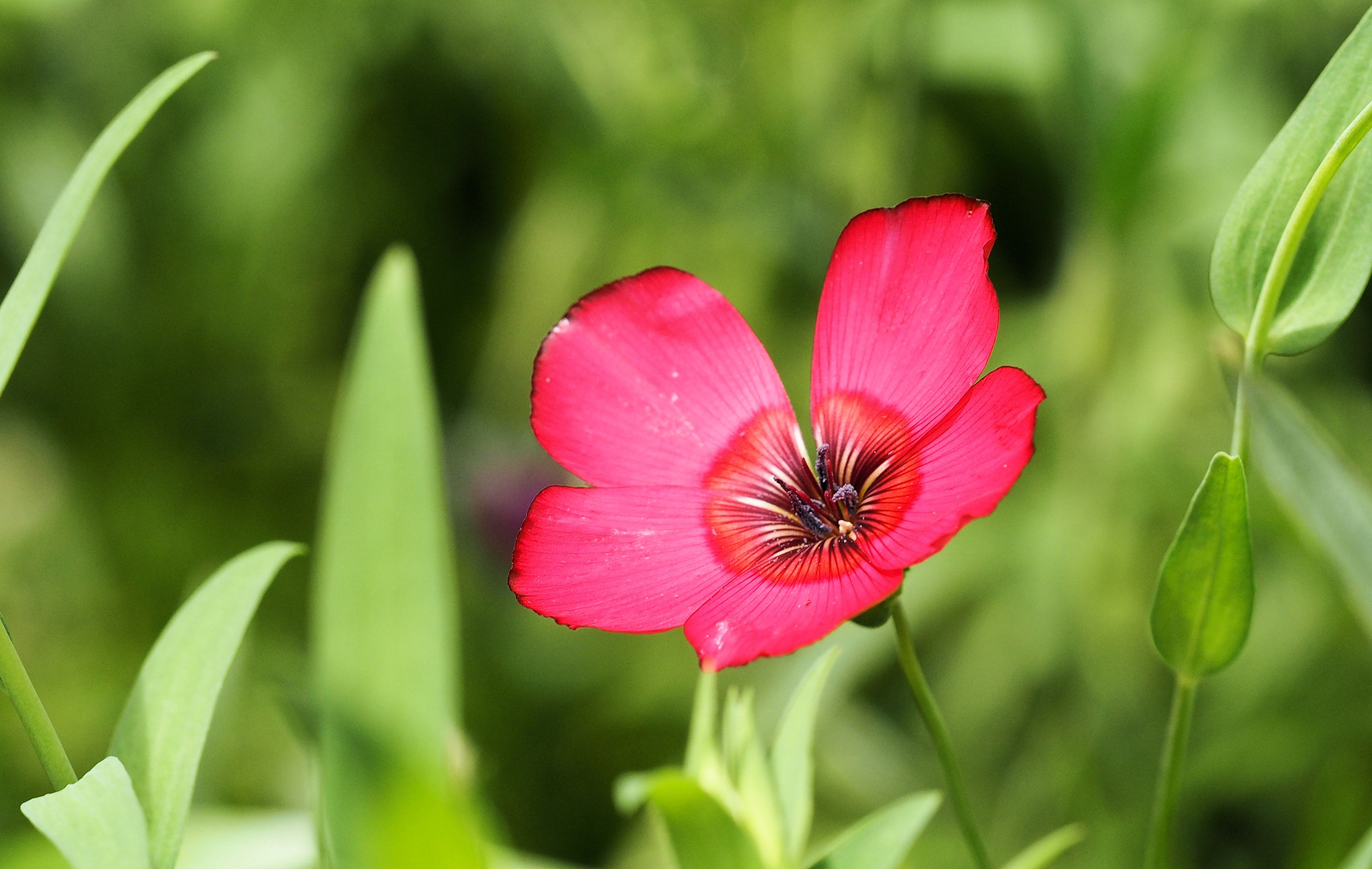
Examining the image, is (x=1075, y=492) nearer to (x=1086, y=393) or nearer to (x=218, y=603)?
(x=1086, y=393)

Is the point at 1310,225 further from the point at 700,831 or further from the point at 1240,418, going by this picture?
the point at 700,831

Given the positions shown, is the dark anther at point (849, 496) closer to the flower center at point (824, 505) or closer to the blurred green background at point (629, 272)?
the flower center at point (824, 505)

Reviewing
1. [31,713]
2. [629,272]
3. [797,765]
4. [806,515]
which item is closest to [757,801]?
[797,765]

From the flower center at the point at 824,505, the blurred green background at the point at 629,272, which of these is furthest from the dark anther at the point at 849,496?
the blurred green background at the point at 629,272

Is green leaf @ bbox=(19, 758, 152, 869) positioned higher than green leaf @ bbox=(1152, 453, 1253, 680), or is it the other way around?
green leaf @ bbox=(19, 758, 152, 869)

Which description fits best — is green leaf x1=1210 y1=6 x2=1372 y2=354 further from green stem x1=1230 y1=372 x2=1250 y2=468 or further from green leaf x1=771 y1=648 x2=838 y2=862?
green leaf x1=771 y1=648 x2=838 y2=862

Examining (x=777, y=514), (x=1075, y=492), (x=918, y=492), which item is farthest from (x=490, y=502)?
(x=918, y=492)

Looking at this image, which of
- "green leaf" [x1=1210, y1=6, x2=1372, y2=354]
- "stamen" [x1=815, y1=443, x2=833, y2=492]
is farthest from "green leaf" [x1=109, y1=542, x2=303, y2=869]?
"green leaf" [x1=1210, y1=6, x2=1372, y2=354]
